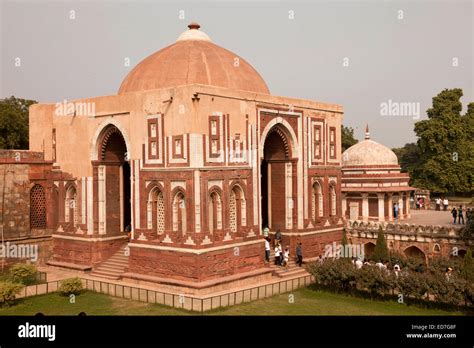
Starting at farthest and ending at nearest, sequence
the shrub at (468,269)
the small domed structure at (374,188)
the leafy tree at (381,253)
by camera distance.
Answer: the small domed structure at (374,188) < the leafy tree at (381,253) < the shrub at (468,269)

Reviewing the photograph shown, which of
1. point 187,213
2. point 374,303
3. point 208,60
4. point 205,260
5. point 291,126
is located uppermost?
point 208,60

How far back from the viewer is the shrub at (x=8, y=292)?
63.7 feet

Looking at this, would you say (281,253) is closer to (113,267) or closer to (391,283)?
(391,283)

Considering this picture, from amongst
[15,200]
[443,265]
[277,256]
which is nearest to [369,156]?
[277,256]

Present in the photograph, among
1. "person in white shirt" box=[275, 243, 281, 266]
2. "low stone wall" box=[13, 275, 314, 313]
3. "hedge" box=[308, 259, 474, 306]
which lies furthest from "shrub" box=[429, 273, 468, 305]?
"person in white shirt" box=[275, 243, 281, 266]

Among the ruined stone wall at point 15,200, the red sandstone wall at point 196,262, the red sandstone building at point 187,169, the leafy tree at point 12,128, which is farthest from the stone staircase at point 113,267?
the leafy tree at point 12,128

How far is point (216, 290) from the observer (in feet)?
68.9

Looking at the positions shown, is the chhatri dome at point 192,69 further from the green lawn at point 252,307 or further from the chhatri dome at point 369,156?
the chhatri dome at point 369,156

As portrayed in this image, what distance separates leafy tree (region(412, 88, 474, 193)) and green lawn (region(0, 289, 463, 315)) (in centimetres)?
2837

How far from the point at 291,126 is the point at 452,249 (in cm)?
976

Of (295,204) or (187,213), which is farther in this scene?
(295,204)

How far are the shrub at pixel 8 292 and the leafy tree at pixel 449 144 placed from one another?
36025 millimetres

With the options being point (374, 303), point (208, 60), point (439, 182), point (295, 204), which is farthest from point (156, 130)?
point (439, 182)
